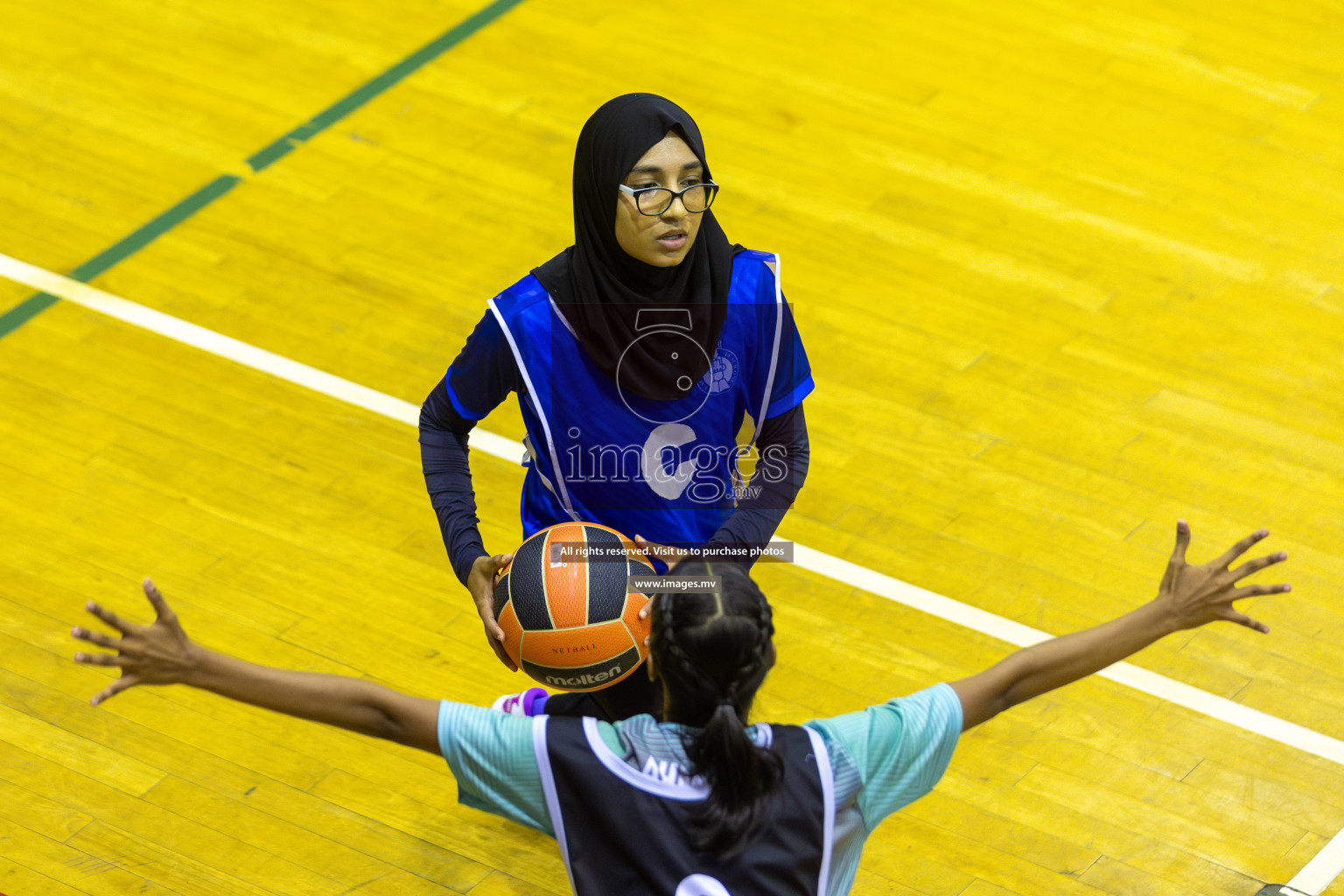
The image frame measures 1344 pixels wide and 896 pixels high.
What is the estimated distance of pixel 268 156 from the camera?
6660mm

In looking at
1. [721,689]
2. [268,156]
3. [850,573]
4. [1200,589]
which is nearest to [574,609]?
[721,689]

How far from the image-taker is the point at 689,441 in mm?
3475

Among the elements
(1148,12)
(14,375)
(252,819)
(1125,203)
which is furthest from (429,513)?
(1148,12)

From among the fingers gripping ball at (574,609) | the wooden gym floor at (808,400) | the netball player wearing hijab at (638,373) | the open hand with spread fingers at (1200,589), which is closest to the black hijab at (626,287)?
the netball player wearing hijab at (638,373)

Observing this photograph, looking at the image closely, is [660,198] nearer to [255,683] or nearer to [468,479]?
[468,479]

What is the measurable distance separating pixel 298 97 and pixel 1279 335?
4.18 m

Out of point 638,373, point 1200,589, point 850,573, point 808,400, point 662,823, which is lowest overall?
point 850,573

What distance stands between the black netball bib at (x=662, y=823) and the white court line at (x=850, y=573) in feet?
6.98

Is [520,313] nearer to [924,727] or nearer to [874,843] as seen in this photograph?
[924,727]

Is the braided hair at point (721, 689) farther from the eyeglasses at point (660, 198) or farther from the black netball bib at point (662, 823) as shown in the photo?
the eyeglasses at point (660, 198)

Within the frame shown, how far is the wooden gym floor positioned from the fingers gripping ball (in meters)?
0.99

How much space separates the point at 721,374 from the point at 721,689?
1.01 metres

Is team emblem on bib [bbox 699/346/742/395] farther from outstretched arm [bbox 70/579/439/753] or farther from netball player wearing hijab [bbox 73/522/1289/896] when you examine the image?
outstretched arm [bbox 70/579/439/753]

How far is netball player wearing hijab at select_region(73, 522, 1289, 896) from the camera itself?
98.2 inches
